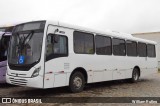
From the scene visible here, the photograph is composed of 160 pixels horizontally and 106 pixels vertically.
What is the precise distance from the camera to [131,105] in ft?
28.7

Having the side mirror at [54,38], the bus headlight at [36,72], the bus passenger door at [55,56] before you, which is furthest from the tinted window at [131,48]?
the bus headlight at [36,72]

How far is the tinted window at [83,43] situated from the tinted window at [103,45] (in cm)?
47

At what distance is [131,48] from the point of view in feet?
52.1

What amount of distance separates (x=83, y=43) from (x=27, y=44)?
2.71 meters

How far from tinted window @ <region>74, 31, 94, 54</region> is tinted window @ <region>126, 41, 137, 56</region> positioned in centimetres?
399

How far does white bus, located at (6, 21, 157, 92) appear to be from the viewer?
9514 mm

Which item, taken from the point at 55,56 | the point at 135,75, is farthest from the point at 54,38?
the point at 135,75

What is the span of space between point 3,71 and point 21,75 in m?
3.02

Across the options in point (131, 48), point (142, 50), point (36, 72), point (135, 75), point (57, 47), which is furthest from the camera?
point (142, 50)

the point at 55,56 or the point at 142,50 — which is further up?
the point at 142,50

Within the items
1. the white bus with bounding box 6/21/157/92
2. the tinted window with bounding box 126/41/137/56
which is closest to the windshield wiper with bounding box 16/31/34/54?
the white bus with bounding box 6/21/157/92

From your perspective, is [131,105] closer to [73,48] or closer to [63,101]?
[63,101]

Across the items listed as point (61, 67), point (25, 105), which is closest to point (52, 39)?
point (61, 67)

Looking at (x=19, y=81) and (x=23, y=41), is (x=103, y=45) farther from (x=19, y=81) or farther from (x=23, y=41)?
(x=19, y=81)
